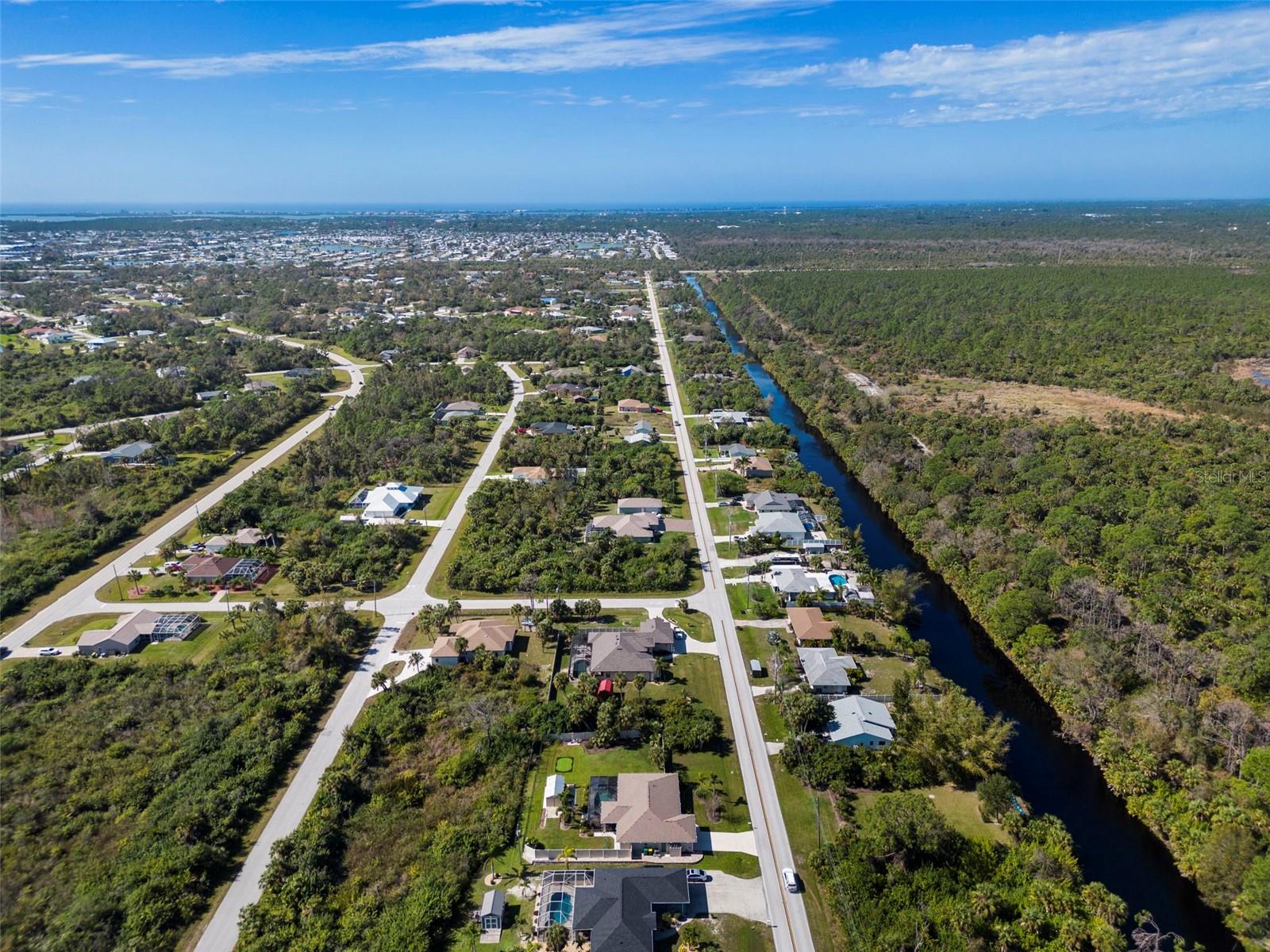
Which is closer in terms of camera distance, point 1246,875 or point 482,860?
point 1246,875

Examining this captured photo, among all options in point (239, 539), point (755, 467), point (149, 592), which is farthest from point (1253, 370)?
point (149, 592)

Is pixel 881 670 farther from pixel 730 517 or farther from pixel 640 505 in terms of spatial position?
pixel 640 505

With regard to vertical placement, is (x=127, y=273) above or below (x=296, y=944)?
above

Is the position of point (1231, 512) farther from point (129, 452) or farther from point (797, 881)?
point (129, 452)

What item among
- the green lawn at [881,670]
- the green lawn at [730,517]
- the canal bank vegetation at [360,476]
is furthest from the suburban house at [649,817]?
the green lawn at [730,517]

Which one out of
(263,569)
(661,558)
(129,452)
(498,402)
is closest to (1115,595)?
(661,558)

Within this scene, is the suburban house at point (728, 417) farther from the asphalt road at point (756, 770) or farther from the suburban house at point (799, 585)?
the suburban house at point (799, 585)

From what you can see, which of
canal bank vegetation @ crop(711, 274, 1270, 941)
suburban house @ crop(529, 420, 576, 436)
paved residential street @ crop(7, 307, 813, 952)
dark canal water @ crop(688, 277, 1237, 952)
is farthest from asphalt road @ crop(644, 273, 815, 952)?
suburban house @ crop(529, 420, 576, 436)
